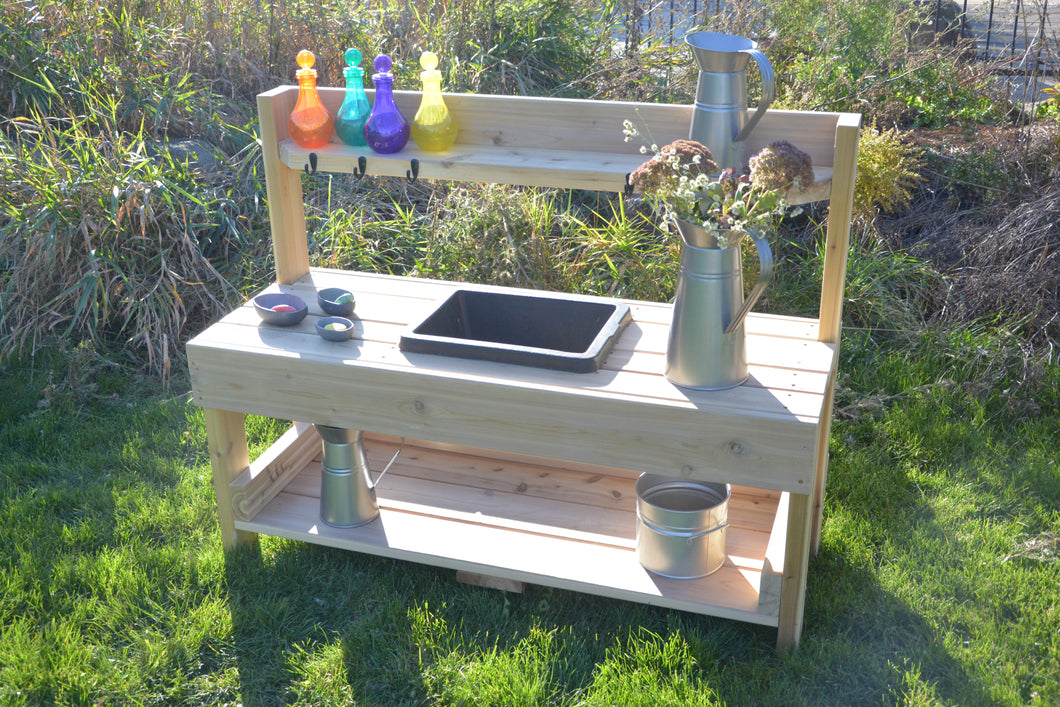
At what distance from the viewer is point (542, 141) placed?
2.54 m

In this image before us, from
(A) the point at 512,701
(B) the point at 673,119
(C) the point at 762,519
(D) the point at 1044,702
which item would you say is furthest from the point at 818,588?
(B) the point at 673,119

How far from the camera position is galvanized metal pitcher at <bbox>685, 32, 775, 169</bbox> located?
210 cm

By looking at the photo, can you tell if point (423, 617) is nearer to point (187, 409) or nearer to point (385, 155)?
point (385, 155)

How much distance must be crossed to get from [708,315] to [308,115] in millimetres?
1181

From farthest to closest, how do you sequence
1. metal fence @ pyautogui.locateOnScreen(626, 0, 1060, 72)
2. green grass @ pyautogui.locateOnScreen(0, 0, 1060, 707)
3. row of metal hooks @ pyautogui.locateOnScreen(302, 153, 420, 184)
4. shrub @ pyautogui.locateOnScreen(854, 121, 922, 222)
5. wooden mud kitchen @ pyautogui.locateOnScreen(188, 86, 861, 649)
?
metal fence @ pyautogui.locateOnScreen(626, 0, 1060, 72), shrub @ pyautogui.locateOnScreen(854, 121, 922, 222), row of metal hooks @ pyautogui.locateOnScreen(302, 153, 420, 184), green grass @ pyautogui.locateOnScreen(0, 0, 1060, 707), wooden mud kitchen @ pyautogui.locateOnScreen(188, 86, 861, 649)

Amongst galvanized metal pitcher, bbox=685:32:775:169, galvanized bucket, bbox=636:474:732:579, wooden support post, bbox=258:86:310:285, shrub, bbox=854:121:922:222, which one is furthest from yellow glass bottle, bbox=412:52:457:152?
shrub, bbox=854:121:922:222

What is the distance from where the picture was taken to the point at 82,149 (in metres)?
3.79

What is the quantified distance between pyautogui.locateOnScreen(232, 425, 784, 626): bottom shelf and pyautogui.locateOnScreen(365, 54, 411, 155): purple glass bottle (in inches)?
37.0

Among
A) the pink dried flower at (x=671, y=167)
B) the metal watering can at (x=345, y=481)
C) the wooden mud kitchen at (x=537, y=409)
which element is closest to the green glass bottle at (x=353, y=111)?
the wooden mud kitchen at (x=537, y=409)

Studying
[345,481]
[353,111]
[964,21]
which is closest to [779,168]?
[353,111]

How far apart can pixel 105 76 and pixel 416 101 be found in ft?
7.53

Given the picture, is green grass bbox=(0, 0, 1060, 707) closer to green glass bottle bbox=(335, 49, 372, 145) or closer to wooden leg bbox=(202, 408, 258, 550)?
wooden leg bbox=(202, 408, 258, 550)

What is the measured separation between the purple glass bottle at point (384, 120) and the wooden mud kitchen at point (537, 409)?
0.14 feet

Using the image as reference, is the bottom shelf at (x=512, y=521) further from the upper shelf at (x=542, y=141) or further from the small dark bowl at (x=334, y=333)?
the upper shelf at (x=542, y=141)
